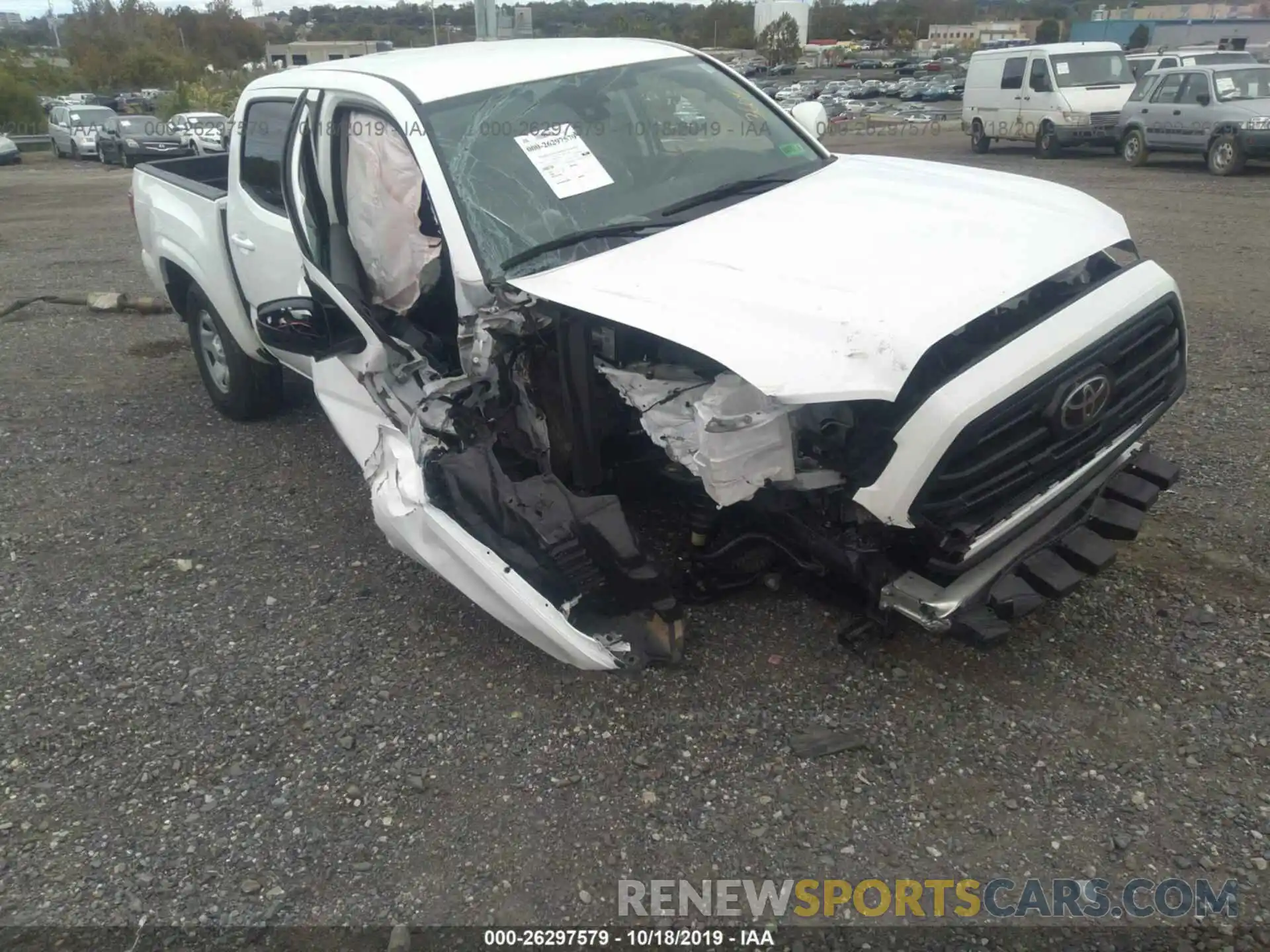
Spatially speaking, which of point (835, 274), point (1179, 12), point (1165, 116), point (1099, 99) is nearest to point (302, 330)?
point (835, 274)

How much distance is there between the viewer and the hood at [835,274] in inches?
93.4

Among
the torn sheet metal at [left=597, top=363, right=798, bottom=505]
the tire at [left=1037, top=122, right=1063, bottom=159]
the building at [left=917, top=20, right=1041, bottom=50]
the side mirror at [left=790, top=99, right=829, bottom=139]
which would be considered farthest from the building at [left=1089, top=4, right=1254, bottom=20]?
the torn sheet metal at [left=597, top=363, right=798, bottom=505]

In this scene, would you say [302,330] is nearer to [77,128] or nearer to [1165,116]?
[1165,116]

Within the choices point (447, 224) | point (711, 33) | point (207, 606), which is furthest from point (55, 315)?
point (711, 33)

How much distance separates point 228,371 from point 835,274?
3.87 metres

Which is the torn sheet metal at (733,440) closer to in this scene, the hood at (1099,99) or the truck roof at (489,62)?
the truck roof at (489,62)

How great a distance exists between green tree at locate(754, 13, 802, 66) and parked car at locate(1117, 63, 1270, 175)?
4414 cm

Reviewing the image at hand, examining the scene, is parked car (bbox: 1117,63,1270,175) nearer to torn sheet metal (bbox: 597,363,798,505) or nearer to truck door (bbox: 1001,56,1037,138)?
truck door (bbox: 1001,56,1037,138)

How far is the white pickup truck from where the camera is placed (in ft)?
8.24

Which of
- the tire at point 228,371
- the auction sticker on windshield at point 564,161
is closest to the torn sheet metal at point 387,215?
the auction sticker on windshield at point 564,161

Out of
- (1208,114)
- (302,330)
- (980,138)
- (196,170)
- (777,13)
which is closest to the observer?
(302,330)

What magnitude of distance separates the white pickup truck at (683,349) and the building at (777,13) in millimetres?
58927

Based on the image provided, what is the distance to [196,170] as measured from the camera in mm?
6082

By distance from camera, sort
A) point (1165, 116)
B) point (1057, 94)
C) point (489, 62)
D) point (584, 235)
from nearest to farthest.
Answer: point (584, 235) < point (489, 62) < point (1165, 116) < point (1057, 94)
